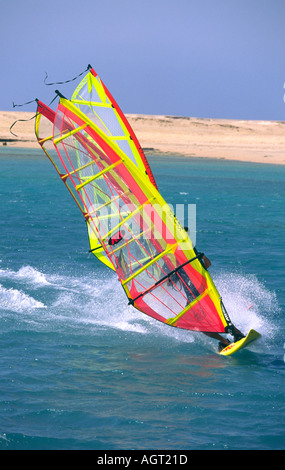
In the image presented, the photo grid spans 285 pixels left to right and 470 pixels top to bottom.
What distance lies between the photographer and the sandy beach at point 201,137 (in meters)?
99.8

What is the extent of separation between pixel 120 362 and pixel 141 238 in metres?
2.94

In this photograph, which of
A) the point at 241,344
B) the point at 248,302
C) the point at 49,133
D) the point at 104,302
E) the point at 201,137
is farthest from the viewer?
the point at 201,137

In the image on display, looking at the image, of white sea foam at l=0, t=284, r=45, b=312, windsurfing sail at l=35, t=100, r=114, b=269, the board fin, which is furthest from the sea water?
windsurfing sail at l=35, t=100, r=114, b=269

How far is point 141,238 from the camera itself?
1557 cm

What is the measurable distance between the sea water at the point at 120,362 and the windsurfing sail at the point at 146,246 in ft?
2.77

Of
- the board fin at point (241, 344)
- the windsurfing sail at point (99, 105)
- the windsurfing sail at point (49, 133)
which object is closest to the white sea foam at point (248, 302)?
the board fin at point (241, 344)

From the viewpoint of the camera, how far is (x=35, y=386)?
12.7 metres

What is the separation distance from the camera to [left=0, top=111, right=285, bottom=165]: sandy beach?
99.8 m

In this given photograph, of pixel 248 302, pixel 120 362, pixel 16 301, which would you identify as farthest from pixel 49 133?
pixel 248 302

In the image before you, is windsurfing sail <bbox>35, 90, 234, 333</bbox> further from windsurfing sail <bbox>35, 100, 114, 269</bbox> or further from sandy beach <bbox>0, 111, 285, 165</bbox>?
Result: sandy beach <bbox>0, 111, 285, 165</bbox>

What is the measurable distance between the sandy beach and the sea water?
2811 inches

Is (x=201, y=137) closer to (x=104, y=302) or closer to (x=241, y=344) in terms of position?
(x=104, y=302)

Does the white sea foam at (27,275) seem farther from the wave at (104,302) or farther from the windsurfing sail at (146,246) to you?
the windsurfing sail at (146,246)
